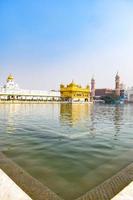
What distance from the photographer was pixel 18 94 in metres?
89.0

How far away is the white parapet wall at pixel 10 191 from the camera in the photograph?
384 cm

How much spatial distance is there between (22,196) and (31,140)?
632 centimetres

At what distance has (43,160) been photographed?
22.9 ft

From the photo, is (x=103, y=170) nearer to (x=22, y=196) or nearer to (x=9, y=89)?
(x=22, y=196)

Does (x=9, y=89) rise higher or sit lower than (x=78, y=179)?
higher

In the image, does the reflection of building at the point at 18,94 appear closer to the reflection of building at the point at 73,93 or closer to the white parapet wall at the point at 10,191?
the reflection of building at the point at 73,93

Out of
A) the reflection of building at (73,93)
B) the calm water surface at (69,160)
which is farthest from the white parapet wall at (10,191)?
the reflection of building at (73,93)

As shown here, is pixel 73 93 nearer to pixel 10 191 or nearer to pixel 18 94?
Result: pixel 18 94

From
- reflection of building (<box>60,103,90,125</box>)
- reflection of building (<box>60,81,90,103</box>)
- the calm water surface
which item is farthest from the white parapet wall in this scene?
reflection of building (<box>60,81,90,103</box>)

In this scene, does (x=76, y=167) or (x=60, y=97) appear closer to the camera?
(x=76, y=167)

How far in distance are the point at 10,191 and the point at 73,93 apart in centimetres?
11015

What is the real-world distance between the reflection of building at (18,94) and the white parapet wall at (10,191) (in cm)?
8129

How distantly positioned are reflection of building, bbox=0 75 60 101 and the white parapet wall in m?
81.3

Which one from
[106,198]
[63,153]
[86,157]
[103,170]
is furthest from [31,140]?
[106,198]
